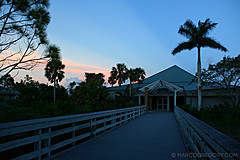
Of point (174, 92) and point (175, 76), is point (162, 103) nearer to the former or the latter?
point (175, 76)

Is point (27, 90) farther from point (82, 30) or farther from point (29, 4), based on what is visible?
point (29, 4)

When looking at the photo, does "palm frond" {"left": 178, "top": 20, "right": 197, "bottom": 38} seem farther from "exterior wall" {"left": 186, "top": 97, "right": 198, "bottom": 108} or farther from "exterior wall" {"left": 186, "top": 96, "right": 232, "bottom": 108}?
"exterior wall" {"left": 186, "top": 97, "right": 198, "bottom": 108}

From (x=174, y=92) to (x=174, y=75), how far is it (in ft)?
48.7

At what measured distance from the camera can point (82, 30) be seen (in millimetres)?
15133

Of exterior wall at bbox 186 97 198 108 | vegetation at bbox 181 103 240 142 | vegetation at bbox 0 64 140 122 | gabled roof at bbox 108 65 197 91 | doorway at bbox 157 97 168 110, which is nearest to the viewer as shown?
vegetation at bbox 0 64 140 122

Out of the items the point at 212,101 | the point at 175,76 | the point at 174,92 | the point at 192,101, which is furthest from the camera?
the point at 175,76

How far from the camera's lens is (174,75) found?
4038 cm

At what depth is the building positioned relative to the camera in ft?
87.0

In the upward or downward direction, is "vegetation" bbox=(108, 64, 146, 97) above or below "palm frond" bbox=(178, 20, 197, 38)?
below

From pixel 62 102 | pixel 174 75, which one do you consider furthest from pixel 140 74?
pixel 62 102

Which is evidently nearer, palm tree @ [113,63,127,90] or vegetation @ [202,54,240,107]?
vegetation @ [202,54,240,107]

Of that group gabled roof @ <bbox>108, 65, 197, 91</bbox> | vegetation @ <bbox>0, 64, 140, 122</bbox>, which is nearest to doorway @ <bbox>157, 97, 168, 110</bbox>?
gabled roof @ <bbox>108, 65, 197, 91</bbox>

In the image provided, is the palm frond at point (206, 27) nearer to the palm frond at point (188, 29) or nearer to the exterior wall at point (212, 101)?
the palm frond at point (188, 29)

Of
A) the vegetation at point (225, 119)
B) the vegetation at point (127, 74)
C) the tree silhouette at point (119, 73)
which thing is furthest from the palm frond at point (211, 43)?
the tree silhouette at point (119, 73)
